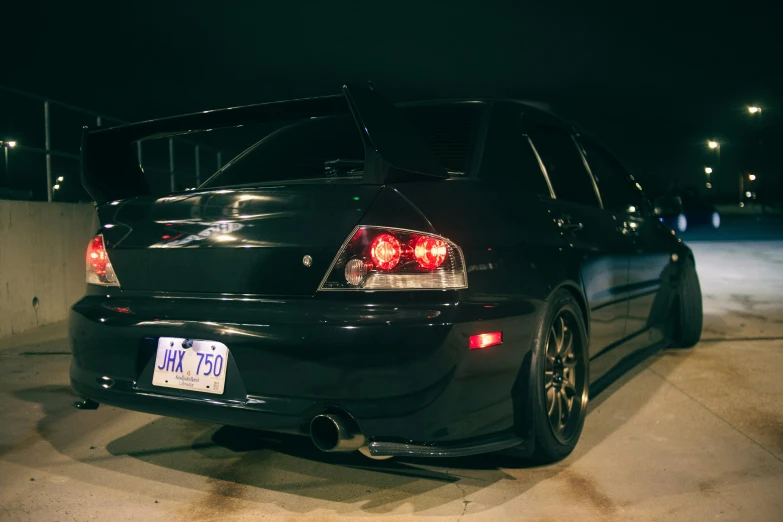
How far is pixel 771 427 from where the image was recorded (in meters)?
3.85

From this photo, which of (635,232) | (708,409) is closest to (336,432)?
(708,409)

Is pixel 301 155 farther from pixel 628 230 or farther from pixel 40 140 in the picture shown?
pixel 40 140

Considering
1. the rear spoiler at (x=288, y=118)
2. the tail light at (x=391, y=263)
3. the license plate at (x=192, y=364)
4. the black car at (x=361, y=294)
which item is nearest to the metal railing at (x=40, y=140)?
the rear spoiler at (x=288, y=118)

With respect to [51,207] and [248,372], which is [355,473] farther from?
[51,207]

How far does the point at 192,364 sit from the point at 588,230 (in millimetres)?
1985

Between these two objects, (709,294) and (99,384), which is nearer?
(99,384)

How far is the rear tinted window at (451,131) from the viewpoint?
332 cm

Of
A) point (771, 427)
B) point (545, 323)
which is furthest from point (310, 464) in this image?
point (771, 427)

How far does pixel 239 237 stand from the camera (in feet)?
9.41

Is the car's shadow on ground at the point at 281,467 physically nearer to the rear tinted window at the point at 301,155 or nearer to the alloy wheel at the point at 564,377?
the alloy wheel at the point at 564,377

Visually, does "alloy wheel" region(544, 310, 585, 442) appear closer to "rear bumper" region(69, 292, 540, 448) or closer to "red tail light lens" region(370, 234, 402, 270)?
"rear bumper" region(69, 292, 540, 448)

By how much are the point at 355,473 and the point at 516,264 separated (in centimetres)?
109

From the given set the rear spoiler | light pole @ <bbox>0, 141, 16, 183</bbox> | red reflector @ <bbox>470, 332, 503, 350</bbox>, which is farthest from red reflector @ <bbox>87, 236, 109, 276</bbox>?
light pole @ <bbox>0, 141, 16, 183</bbox>

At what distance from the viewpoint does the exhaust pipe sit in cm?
263
